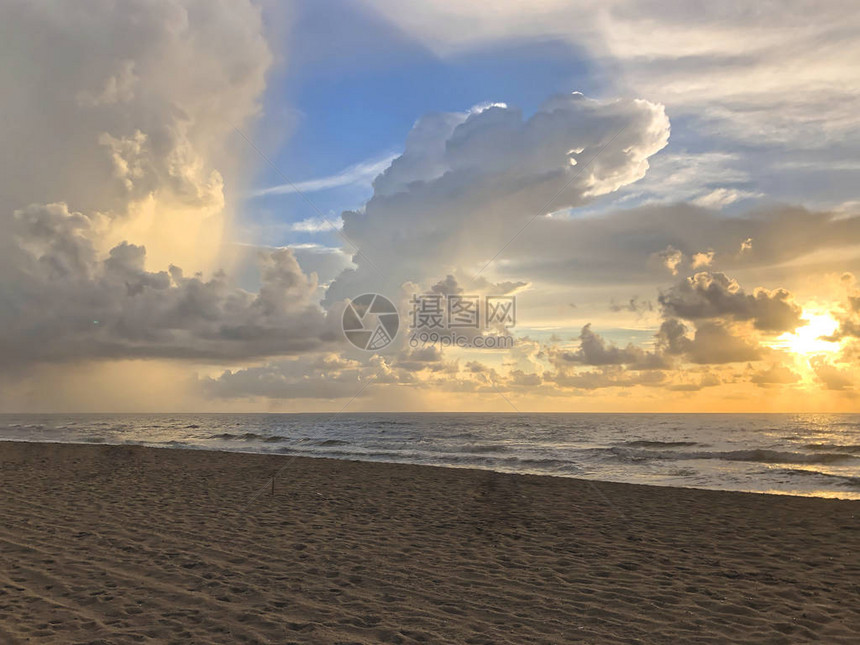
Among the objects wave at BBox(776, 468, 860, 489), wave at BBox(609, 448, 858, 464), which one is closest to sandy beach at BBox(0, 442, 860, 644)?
wave at BBox(776, 468, 860, 489)

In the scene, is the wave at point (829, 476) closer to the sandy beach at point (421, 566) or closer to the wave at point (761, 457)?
the wave at point (761, 457)

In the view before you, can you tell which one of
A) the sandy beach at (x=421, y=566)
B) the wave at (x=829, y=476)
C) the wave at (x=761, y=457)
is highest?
the sandy beach at (x=421, y=566)

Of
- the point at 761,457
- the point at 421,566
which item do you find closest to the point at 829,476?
the point at 761,457

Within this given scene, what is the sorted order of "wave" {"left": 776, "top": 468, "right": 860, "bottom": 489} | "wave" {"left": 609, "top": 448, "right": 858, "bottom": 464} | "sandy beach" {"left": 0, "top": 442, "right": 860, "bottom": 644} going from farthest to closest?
"wave" {"left": 609, "top": 448, "right": 858, "bottom": 464} < "wave" {"left": 776, "top": 468, "right": 860, "bottom": 489} < "sandy beach" {"left": 0, "top": 442, "right": 860, "bottom": 644}

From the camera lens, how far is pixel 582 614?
7.34m

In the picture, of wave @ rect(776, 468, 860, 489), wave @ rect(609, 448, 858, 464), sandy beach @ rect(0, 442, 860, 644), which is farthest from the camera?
wave @ rect(609, 448, 858, 464)

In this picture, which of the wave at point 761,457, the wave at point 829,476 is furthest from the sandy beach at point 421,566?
the wave at point 761,457

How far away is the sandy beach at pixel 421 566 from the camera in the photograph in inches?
270

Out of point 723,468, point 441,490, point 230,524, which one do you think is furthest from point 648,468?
point 230,524

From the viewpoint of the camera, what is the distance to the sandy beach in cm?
685

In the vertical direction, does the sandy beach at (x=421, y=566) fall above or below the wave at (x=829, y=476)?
above

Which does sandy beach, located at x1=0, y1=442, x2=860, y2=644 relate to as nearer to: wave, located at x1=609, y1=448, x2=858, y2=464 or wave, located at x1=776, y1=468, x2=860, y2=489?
wave, located at x1=776, y1=468, x2=860, y2=489

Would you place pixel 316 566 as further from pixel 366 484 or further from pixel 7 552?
pixel 366 484

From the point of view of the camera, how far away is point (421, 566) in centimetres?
948
